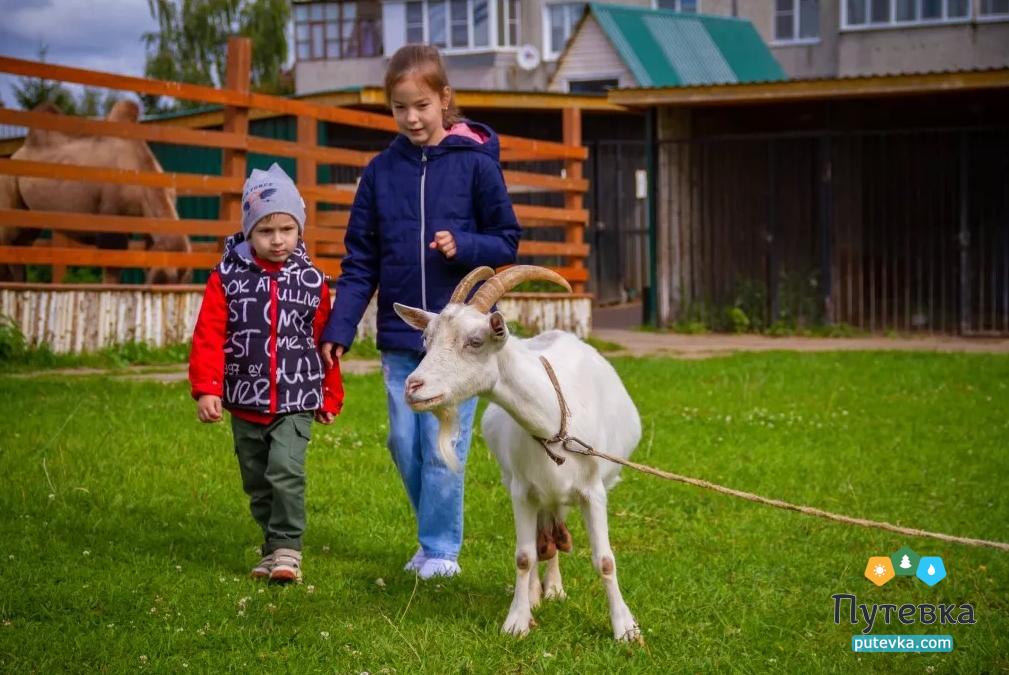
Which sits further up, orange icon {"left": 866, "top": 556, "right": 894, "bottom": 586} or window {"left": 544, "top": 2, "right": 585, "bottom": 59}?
window {"left": 544, "top": 2, "right": 585, "bottom": 59}

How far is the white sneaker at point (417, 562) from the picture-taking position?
5902mm

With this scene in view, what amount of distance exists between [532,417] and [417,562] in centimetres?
133

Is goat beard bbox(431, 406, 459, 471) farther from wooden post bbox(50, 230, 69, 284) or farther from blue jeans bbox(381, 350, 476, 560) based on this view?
wooden post bbox(50, 230, 69, 284)

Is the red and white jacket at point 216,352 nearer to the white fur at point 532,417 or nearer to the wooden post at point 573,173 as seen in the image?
the white fur at point 532,417

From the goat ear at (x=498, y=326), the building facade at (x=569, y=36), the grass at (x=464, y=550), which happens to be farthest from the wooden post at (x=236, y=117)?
the building facade at (x=569, y=36)

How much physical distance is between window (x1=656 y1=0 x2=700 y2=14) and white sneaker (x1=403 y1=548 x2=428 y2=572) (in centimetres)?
3362

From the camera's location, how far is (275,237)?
573 centimetres

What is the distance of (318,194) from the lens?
13680 mm

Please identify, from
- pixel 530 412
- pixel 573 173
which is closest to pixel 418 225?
pixel 530 412

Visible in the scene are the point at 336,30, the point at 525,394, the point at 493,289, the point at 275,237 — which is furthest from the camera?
the point at 336,30

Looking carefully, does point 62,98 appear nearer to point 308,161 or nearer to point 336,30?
point 336,30

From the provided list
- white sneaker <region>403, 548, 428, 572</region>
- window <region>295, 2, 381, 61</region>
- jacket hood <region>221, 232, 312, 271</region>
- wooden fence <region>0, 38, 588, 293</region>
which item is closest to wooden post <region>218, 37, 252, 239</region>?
wooden fence <region>0, 38, 588, 293</region>

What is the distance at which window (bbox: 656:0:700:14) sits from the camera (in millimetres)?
37844

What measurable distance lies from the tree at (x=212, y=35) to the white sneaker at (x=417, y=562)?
47666 millimetres
